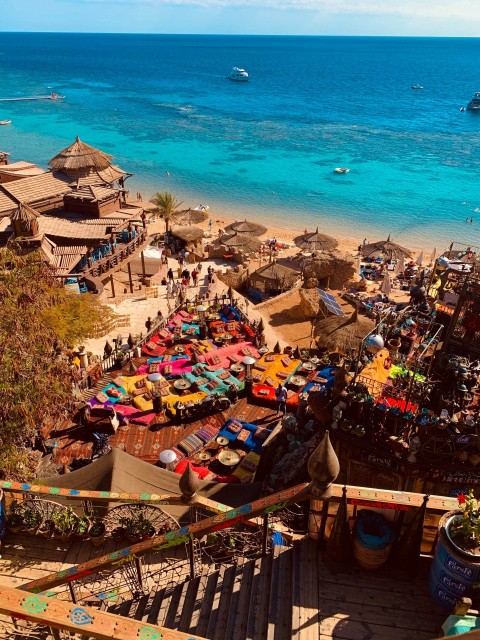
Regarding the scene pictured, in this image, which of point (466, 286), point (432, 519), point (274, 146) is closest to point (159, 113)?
point (274, 146)

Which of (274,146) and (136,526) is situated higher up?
(274,146)

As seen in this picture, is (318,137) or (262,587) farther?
(318,137)

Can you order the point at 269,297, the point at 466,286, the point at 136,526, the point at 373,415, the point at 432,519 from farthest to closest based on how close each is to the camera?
the point at 269,297 → the point at 466,286 → the point at 373,415 → the point at 136,526 → the point at 432,519

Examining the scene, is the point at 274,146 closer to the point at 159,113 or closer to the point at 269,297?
the point at 159,113

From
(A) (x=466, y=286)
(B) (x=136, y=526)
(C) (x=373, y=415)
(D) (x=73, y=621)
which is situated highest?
(A) (x=466, y=286)

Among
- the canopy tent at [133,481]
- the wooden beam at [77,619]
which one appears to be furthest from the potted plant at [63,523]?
the wooden beam at [77,619]

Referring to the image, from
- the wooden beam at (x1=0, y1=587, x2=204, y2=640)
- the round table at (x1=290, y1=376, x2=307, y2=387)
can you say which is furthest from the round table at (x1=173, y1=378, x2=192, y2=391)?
the wooden beam at (x1=0, y1=587, x2=204, y2=640)

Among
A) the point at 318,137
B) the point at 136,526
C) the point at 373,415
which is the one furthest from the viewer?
the point at 318,137
